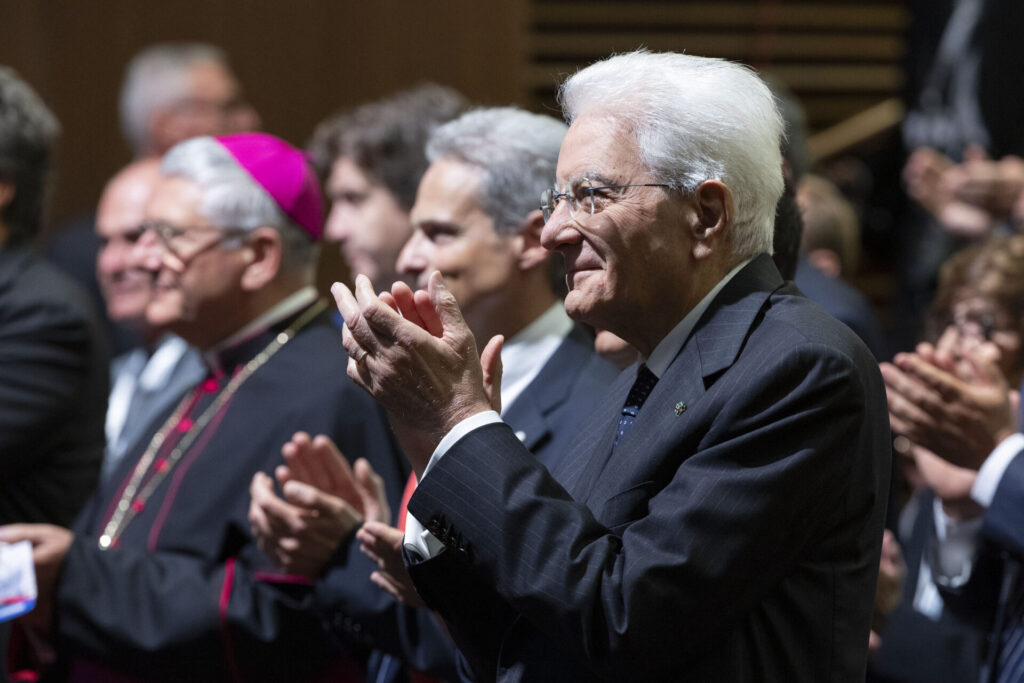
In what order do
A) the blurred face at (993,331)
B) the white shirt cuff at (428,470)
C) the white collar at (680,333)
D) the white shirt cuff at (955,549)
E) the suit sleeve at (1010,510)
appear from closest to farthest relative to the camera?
the white shirt cuff at (428,470) → the white collar at (680,333) → the suit sleeve at (1010,510) → the white shirt cuff at (955,549) → the blurred face at (993,331)

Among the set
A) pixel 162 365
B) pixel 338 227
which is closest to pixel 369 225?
pixel 338 227

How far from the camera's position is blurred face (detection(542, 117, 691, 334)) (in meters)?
1.61

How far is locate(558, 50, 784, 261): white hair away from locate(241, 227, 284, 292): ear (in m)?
1.40

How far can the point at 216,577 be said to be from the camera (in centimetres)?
256

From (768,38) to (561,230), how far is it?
5021 millimetres

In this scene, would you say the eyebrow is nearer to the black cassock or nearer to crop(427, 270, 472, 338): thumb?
crop(427, 270, 472, 338): thumb

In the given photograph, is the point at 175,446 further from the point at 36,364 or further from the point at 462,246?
the point at 462,246

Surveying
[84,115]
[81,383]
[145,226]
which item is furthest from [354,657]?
[84,115]

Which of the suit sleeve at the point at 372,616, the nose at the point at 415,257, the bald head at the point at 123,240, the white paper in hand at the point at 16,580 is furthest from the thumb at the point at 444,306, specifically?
the bald head at the point at 123,240

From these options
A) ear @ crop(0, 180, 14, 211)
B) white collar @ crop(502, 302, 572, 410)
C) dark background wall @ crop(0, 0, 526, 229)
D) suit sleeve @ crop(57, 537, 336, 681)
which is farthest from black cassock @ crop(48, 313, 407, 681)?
dark background wall @ crop(0, 0, 526, 229)

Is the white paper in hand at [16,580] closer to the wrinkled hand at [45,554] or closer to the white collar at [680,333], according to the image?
the wrinkled hand at [45,554]

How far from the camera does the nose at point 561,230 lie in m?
1.65

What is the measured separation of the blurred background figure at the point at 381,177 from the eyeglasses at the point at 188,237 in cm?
43

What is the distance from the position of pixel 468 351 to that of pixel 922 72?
11.8 feet
